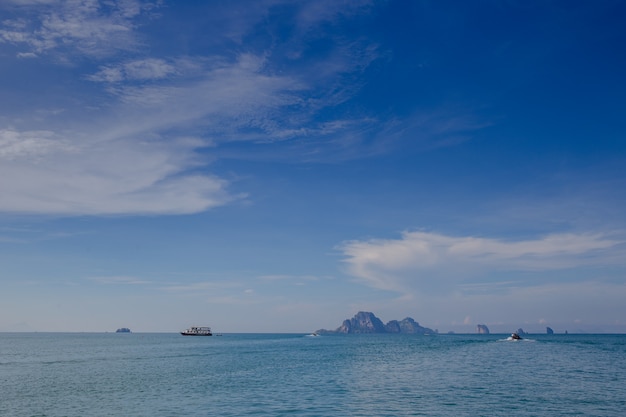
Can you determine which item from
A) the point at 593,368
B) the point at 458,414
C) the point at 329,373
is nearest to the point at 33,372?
the point at 329,373

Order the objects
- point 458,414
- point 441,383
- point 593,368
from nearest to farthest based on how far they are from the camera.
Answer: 1. point 458,414
2. point 441,383
3. point 593,368

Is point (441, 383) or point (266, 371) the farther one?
point (266, 371)

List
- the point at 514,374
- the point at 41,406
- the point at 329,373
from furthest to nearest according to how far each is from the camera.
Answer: the point at 329,373, the point at 514,374, the point at 41,406

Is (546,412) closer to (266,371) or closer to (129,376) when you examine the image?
(266,371)

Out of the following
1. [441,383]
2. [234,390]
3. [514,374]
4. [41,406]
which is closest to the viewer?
[41,406]

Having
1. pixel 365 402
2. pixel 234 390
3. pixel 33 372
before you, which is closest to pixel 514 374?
pixel 365 402

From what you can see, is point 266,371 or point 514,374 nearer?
point 514,374

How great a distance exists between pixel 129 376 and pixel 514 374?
60514 mm

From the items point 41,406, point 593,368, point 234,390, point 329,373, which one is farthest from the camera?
point 593,368

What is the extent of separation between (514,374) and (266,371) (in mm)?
40842

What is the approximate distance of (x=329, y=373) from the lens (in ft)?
254

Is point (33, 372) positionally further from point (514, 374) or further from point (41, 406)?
point (514, 374)

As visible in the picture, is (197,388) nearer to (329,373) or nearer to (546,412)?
(329,373)

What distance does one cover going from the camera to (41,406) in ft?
156
